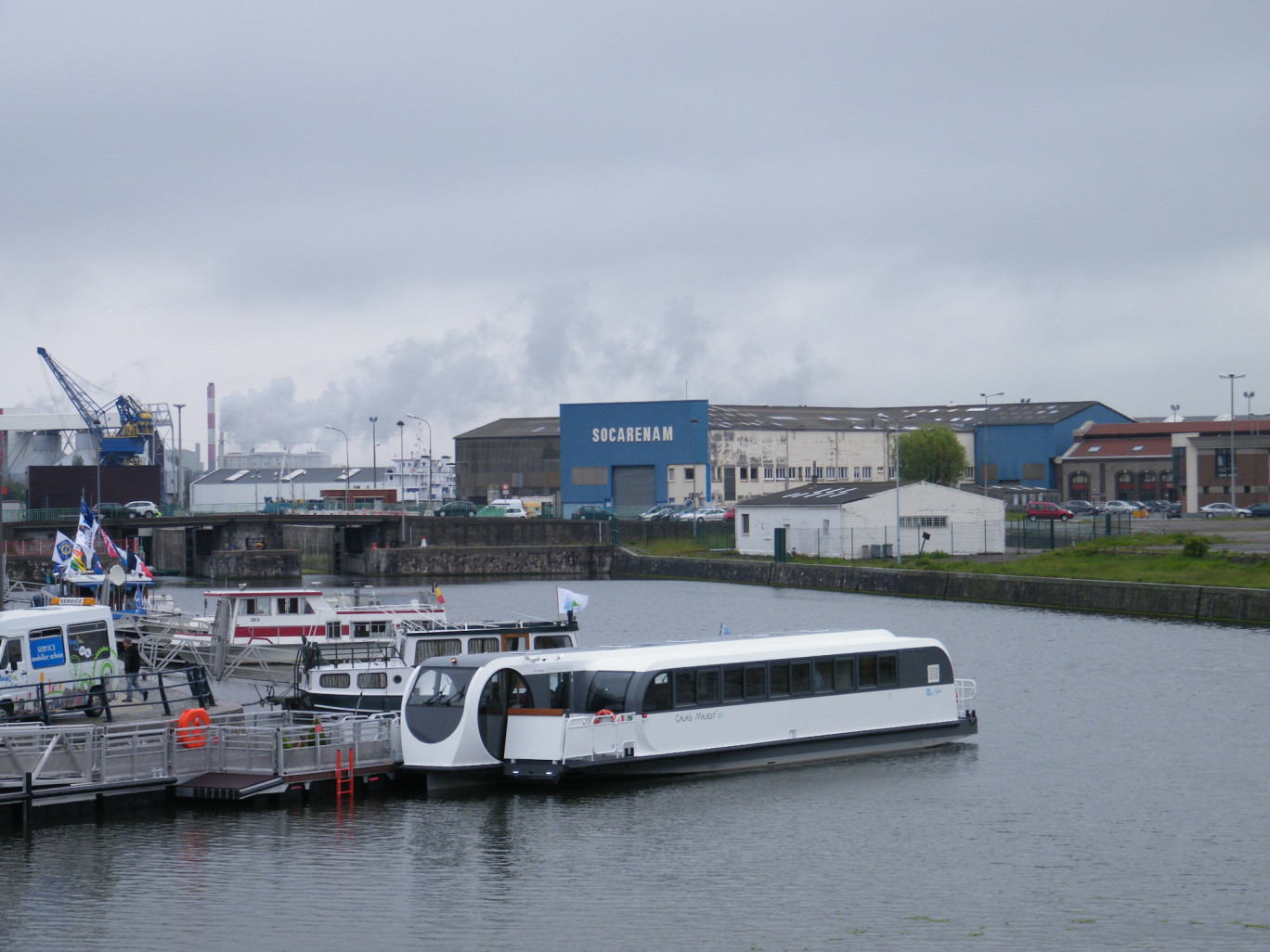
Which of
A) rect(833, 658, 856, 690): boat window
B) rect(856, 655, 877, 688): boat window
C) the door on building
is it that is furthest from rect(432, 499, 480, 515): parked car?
rect(833, 658, 856, 690): boat window

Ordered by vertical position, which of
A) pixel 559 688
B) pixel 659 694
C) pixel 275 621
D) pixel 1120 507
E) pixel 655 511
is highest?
pixel 655 511

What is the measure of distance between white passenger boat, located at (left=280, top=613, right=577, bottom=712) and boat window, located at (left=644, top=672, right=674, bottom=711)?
7.88 meters

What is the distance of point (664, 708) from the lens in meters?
28.0

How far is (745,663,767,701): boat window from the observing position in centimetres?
2923

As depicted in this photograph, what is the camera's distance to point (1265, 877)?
21.9 metres

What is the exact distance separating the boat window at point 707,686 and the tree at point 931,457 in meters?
96.1

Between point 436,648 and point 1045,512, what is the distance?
7664 cm

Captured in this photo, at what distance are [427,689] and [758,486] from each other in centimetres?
10002

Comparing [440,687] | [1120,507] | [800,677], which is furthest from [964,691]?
[1120,507]

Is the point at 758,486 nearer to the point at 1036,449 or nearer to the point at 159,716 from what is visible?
the point at 1036,449

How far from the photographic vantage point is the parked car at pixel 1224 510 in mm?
103125

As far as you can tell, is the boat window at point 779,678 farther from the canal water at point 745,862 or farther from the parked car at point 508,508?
the parked car at point 508,508

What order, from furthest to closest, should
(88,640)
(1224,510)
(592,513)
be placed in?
(592,513) → (1224,510) → (88,640)

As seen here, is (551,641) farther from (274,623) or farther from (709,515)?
(709,515)
